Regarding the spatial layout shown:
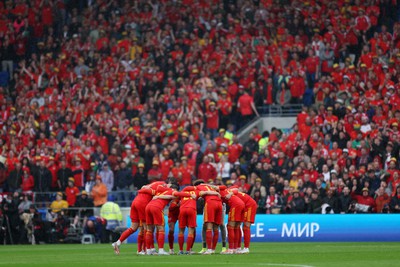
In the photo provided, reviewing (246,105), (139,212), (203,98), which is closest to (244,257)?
(139,212)

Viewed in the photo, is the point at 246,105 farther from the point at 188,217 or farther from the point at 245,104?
the point at 188,217

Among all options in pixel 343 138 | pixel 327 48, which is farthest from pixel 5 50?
pixel 343 138

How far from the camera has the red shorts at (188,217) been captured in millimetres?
26953

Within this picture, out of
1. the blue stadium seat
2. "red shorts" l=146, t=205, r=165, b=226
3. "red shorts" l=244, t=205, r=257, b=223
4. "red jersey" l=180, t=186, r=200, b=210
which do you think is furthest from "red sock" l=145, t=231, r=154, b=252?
the blue stadium seat

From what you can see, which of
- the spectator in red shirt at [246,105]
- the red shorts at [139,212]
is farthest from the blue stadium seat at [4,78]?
the red shorts at [139,212]

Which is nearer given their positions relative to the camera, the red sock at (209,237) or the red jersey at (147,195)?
the red sock at (209,237)

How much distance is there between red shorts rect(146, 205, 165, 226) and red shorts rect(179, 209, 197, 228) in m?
0.44

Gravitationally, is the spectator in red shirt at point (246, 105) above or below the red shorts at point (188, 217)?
above

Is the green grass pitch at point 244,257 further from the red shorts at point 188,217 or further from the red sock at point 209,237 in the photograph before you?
the red shorts at point 188,217

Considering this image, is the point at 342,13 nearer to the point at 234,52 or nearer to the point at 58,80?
the point at 234,52

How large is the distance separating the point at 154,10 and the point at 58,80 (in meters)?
4.92

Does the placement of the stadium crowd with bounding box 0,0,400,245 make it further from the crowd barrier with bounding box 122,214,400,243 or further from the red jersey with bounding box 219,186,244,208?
the red jersey with bounding box 219,186,244,208

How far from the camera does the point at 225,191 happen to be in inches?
1094

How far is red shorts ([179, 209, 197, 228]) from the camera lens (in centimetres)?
2695
